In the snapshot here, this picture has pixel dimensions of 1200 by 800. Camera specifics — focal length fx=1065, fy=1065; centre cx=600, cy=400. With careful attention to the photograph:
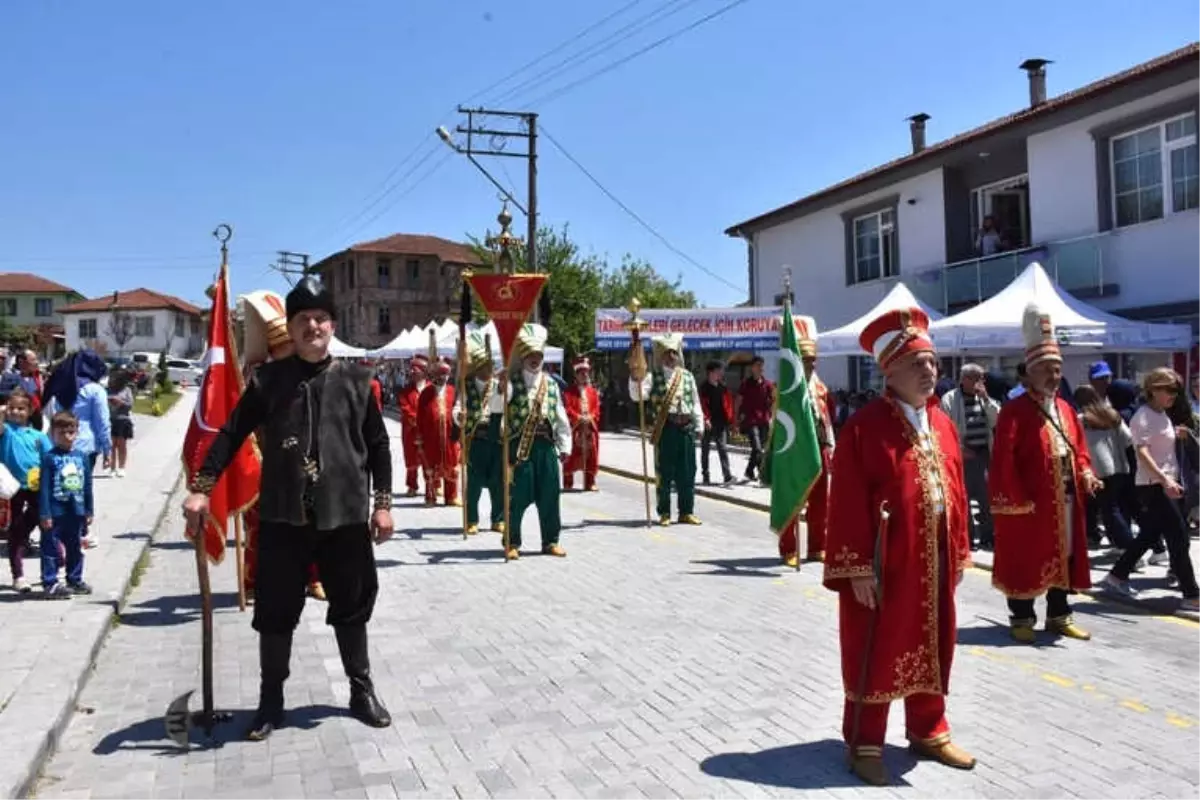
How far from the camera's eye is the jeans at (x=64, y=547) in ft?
25.7

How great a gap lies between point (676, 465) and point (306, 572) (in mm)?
7545

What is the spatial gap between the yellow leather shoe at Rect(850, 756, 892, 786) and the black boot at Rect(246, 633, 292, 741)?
2709 mm

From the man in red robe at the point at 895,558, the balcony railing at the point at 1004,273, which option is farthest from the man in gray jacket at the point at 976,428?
the balcony railing at the point at 1004,273

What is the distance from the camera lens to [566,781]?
445 centimetres

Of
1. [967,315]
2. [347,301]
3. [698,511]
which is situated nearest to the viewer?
[698,511]

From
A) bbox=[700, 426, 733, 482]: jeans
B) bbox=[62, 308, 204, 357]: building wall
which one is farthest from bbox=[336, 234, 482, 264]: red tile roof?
bbox=[700, 426, 733, 482]: jeans

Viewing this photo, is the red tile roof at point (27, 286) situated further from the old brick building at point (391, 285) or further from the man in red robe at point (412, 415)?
the man in red robe at point (412, 415)

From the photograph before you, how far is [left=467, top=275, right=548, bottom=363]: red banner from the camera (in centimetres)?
1009

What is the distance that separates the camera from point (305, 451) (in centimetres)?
505

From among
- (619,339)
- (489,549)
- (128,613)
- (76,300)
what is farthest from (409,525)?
(76,300)

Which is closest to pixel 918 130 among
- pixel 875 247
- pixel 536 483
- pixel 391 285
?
pixel 875 247

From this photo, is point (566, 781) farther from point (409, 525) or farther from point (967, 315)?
point (967, 315)

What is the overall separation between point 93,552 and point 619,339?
1428 centimetres

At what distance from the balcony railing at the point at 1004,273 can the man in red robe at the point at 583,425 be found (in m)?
9.25
